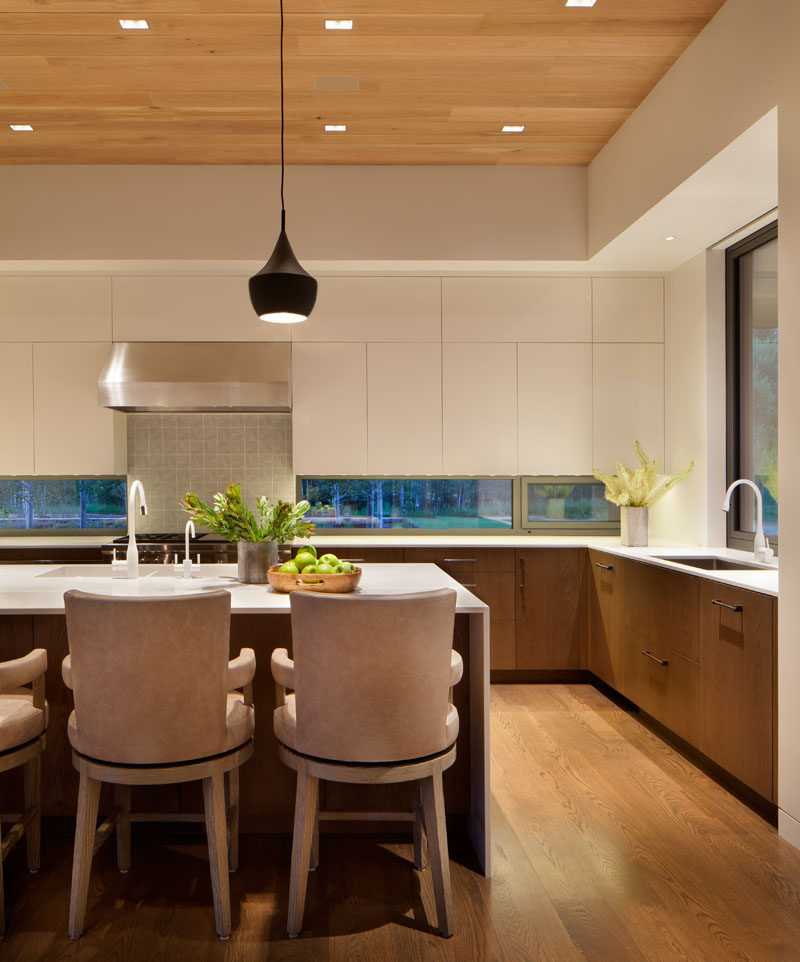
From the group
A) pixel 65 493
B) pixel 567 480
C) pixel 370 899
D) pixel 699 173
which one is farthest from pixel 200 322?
pixel 370 899

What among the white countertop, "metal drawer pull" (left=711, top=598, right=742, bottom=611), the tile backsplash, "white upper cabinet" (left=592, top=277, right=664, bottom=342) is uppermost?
"white upper cabinet" (left=592, top=277, right=664, bottom=342)

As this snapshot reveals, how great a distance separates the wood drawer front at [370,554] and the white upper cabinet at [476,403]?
68cm

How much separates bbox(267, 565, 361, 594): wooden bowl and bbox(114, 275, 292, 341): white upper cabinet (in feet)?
8.30

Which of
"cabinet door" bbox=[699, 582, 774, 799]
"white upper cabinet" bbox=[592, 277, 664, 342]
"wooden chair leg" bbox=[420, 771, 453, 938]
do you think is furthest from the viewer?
"white upper cabinet" bbox=[592, 277, 664, 342]

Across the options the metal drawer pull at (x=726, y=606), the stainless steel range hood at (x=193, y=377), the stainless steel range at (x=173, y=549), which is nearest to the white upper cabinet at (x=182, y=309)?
the stainless steel range hood at (x=193, y=377)

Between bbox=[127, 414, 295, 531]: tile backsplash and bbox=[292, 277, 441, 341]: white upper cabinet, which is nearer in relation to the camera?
bbox=[292, 277, 441, 341]: white upper cabinet

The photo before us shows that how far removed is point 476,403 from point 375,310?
2.88 ft

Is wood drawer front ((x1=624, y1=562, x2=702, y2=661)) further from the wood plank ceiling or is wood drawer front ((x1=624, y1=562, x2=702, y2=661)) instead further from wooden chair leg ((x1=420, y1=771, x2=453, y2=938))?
the wood plank ceiling

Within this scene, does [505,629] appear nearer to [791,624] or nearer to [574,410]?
[574,410]

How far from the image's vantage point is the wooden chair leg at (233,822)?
7.76 ft

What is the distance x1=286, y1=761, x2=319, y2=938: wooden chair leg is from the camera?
1.99 metres

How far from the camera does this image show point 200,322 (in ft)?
15.6

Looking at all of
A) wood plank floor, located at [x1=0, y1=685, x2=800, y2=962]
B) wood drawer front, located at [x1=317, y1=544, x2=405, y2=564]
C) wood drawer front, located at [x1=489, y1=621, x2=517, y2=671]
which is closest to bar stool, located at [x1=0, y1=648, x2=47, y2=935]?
wood plank floor, located at [x1=0, y1=685, x2=800, y2=962]

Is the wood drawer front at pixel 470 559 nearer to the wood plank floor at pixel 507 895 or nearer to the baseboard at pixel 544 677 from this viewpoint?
the baseboard at pixel 544 677
